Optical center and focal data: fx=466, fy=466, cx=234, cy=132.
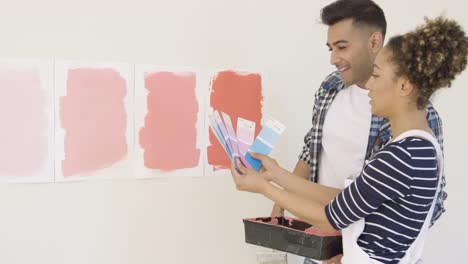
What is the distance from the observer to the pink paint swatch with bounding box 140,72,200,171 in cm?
155

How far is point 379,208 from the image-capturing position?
3.38 ft

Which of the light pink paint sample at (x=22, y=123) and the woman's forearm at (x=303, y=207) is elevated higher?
the light pink paint sample at (x=22, y=123)

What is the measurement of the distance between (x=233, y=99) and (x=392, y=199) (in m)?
0.82

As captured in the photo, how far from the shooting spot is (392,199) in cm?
99

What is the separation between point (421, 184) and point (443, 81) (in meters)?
0.23

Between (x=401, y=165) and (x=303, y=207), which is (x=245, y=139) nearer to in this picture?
(x=303, y=207)

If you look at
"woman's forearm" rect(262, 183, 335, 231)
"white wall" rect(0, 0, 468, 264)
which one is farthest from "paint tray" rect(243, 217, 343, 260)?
"white wall" rect(0, 0, 468, 264)

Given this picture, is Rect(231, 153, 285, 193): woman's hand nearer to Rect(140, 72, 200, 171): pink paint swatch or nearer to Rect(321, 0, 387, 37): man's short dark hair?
Rect(140, 72, 200, 171): pink paint swatch

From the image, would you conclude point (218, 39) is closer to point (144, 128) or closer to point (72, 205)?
point (144, 128)

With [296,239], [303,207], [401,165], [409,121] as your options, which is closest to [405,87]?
[409,121]

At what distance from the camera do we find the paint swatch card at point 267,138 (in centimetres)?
122

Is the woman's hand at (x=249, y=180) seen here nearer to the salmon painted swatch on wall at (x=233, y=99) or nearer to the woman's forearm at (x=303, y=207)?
the woman's forearm at (x=303, y=207)

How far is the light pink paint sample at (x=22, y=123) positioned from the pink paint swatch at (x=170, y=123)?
314mm

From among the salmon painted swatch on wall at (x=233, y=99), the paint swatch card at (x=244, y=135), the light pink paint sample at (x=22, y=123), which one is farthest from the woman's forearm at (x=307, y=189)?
the light pink paint sample at (x=22, y=123)
